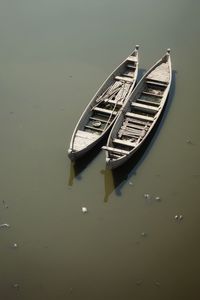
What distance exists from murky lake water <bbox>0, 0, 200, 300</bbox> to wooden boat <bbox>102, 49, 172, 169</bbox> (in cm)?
40

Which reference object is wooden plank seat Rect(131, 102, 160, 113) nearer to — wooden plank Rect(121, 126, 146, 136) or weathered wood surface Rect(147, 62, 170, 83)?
wooden plank Rect(121, 126, 146, 136)

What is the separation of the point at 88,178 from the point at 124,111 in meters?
2.35

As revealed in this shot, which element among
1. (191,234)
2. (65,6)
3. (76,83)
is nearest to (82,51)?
(76,83)

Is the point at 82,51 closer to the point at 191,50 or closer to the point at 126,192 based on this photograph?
the point at 191,50

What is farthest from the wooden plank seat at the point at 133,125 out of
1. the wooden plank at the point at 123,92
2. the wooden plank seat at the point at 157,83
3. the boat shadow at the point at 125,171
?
the wooden plank seat at the point at 157,83

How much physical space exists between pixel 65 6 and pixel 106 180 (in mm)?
8288

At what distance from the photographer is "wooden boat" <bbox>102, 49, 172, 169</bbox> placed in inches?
419

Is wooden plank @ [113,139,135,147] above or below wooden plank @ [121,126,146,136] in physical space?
below

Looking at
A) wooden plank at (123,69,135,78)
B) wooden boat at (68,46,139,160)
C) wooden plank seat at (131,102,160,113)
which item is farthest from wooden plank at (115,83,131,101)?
wooden plank at (123,69,135,78)

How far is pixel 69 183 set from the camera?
1047 centimetres

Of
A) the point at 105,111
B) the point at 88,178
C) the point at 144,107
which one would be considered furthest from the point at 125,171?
the point at 144,107

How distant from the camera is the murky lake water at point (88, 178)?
8953 millimetres

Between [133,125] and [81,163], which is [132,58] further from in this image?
[81,163]

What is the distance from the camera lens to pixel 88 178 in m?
10.6
